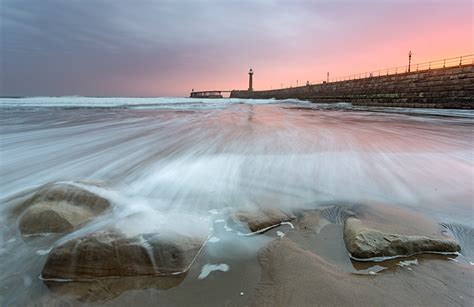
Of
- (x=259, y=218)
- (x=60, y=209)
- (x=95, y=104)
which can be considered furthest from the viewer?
(x=95, y=104)

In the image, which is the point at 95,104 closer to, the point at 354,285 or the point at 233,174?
the point at 233,174

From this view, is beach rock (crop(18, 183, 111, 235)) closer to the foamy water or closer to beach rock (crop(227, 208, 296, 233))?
the foamy water

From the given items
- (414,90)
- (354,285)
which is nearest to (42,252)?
(354,285)

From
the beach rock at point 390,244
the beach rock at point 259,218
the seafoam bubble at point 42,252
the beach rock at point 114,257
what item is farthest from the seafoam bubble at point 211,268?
the seafoam bubble at point 42,252

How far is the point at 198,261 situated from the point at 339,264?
37.3 inches

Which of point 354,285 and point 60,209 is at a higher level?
point 60,209

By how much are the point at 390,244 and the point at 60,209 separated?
259 centimetres

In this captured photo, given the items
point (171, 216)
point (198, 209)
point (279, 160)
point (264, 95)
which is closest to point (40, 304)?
point (171, 216)

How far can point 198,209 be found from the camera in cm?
271

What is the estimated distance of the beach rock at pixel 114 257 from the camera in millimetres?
Answer: 1719

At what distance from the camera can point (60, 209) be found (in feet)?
7.66

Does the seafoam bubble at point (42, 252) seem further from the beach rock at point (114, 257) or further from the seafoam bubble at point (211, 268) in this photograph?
the seafoam bubble at point (211, 268)

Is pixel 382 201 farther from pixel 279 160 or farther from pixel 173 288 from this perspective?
pixel 173 288

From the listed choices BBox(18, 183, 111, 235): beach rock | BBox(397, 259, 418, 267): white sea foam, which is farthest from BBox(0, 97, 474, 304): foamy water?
BBox(397, 259, 418, 267): white sea foam
